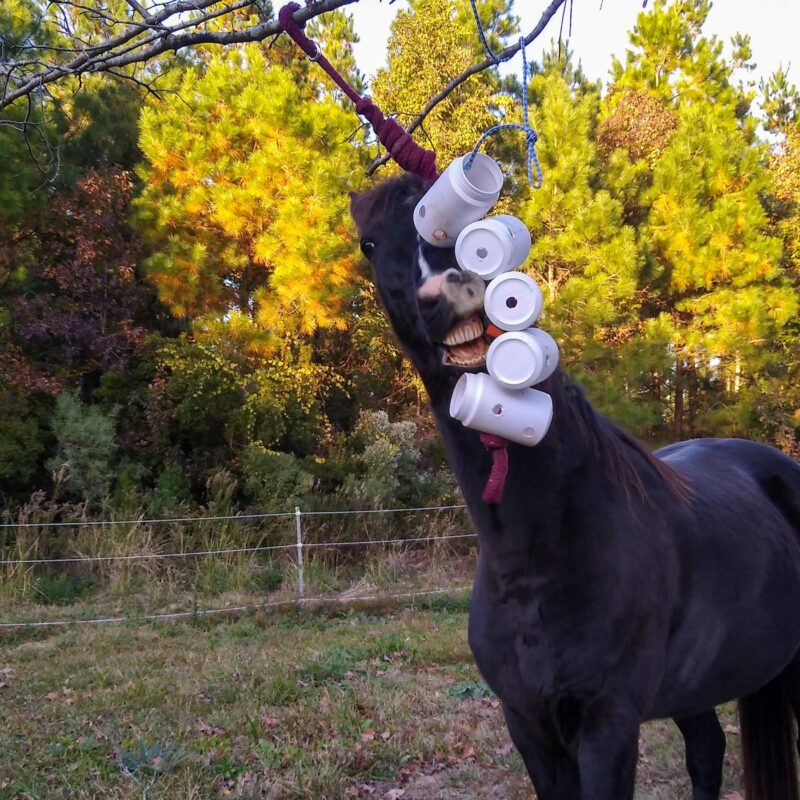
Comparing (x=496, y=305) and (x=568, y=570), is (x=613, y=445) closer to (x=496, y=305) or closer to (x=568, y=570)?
(x=568, y=570)

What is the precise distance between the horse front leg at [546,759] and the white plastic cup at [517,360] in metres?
0.84

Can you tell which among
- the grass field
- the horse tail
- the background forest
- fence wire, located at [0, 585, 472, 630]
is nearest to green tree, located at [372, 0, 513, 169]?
the background forest

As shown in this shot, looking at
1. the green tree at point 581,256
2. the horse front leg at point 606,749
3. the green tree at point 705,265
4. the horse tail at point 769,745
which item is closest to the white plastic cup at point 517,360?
the horse front leg at point 606,749

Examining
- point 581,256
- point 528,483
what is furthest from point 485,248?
point 581,256

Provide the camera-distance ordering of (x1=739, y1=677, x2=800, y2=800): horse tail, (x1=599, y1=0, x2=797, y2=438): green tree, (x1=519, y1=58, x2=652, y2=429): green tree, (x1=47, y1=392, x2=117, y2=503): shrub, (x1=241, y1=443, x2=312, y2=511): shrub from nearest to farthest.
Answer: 1. (x1=739, y1=677, x2=800, y2=800): horse tail
2. (x1=47, y1=392, x2=117, y2=503): shrub
3. (x1=241, y1=443, x2=312, y2=511): shrub
4. (x1=519, y1=58, x2=652, y2=429): green tree
5. (x1=599, y1=0, x2=797, y2=438): green tree

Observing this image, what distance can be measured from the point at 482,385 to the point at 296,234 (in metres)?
9.31

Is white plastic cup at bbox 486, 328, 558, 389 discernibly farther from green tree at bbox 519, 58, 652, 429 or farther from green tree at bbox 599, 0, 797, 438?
green tree at bbox 599, 0, 797, 438

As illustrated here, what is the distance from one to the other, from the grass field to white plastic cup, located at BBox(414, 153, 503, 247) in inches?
97.9

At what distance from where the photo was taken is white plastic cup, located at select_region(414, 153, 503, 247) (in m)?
1.54

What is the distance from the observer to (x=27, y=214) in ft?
32.1

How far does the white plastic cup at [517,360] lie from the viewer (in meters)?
1.49

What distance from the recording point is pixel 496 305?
152cm

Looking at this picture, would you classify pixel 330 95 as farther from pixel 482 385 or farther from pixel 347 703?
pixel 482 385

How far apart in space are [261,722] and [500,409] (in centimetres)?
305
